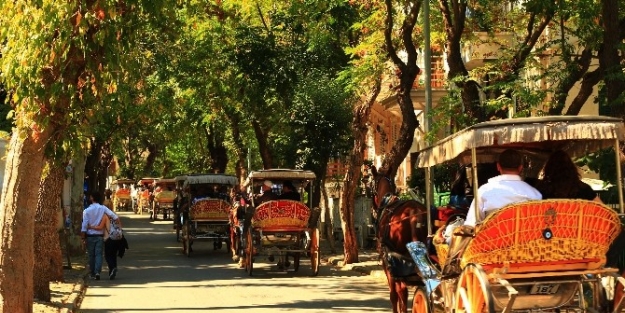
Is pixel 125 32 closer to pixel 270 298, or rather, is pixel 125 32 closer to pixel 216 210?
pixel 270 298

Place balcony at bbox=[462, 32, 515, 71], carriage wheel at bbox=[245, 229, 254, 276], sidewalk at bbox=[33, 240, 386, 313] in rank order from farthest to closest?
1. balcony at bbox=[462, 32, 515, 71]
2. carriage wheel at bbox=[245, 229, 254, 276]
3. sidewalk at bbox=[33, 240, 386, 313]

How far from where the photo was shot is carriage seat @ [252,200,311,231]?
2345 centimetres

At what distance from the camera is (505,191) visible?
970cm

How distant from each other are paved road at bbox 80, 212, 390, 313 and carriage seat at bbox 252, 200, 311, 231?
113 cm

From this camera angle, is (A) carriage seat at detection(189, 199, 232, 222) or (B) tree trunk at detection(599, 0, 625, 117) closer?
(B) tree trunk at detection(599, 0, 625, 117)

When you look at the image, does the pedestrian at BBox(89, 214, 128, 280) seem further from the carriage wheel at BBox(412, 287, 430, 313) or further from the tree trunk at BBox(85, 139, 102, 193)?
the tree trunk at BBox(85, 139, 102, 193)

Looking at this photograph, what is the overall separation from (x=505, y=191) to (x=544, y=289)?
0.92m

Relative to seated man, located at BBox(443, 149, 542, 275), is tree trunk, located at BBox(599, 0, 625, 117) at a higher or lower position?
higher

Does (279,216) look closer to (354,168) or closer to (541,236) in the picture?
(354,168)

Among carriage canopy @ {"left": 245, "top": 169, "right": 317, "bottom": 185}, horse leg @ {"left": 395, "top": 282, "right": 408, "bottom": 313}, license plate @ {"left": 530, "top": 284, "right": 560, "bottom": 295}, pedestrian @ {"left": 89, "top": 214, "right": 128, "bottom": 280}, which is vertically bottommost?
horse leg @ {"left": 395, "top": 282, "right": 408, "bottom": 313}

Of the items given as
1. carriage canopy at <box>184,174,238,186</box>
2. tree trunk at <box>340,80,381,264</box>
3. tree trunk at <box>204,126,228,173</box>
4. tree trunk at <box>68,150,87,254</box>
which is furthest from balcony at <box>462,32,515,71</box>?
tree trunk at <box>204,126,228,173</box>

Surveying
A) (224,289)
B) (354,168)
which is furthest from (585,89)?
(224,289)

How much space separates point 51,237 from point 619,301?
1261 centimetres

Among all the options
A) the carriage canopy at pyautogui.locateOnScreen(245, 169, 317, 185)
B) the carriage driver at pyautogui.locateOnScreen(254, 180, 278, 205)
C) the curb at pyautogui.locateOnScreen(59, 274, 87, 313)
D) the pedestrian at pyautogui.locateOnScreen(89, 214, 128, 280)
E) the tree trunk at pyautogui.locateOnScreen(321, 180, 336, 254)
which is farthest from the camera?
the tree trunk at pyautogui.locateOnScreen(321, 180, 336, 254)
